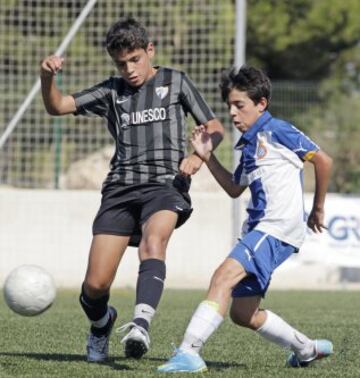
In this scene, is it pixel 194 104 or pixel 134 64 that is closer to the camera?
pixel 134 64

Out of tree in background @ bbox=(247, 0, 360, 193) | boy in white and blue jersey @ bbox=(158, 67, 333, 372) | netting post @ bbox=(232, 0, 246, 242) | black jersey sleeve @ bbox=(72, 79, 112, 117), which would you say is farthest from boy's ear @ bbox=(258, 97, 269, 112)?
tree in background @ bbox=(247, 0, 360, 193)

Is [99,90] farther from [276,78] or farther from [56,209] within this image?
[276,78]

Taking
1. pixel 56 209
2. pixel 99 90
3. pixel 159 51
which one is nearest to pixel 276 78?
pixel 159 51

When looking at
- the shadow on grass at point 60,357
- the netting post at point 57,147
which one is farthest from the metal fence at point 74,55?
the shadow on grass at point 60,357

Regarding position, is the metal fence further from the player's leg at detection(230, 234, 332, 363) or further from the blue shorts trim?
the blue shorts trim

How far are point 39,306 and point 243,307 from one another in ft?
4.18

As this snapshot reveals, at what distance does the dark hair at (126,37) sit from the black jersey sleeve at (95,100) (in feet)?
1.12

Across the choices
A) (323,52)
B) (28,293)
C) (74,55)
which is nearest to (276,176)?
(28,293)

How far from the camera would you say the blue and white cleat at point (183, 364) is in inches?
250

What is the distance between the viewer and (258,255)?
6508 mm

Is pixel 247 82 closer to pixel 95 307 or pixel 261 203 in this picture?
pixel 261 203

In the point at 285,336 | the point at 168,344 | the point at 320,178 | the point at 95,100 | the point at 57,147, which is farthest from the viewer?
the point at 57,147

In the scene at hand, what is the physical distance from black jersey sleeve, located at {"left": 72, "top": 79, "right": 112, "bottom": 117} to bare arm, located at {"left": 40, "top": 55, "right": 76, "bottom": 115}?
0.04 m

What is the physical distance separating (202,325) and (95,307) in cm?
104
